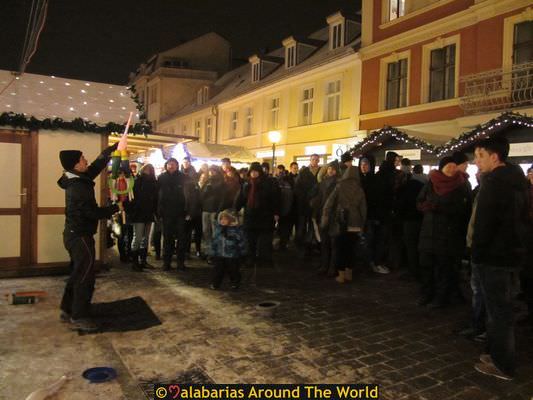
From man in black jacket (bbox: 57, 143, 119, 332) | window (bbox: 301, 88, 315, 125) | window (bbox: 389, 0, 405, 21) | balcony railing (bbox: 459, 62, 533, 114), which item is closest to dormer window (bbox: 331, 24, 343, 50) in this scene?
window (bbox: 301, 88, 315, 125)

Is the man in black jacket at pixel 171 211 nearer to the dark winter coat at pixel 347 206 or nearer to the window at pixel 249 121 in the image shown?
the dark winter coat at pixel 347 206

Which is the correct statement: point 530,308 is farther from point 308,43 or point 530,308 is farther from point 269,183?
point 308,43

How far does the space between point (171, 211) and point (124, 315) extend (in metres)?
2.77

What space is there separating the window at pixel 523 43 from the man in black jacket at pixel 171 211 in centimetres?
A: 1033

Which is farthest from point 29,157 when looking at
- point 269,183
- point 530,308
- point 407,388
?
point 530,308

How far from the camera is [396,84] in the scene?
17062mm

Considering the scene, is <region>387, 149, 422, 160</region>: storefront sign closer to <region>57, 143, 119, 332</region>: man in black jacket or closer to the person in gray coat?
the person in gray coat

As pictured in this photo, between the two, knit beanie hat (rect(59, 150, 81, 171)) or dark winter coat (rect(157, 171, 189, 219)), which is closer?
knit beanie hat (rect(59, 150, 81, 171))

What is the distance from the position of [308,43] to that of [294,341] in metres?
21.1

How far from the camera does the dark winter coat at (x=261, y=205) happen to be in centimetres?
730

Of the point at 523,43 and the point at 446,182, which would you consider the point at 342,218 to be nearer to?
the point at 446,182

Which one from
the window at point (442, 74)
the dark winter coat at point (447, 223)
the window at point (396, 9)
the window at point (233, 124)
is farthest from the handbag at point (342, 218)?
the window at point (233, 124)

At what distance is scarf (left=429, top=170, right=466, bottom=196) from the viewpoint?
5.71 metres

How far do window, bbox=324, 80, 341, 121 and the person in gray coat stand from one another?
13.3 metres
